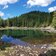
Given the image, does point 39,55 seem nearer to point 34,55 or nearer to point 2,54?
point 34,55

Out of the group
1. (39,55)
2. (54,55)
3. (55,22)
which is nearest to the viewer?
(54,55)

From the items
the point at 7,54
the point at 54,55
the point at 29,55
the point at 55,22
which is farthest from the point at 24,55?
the point at 55,22

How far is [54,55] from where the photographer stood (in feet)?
79.0

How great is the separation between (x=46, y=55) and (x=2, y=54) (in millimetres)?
5729

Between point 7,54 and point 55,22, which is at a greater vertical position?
point 7,54

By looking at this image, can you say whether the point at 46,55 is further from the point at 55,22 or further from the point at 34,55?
the point at 55,22

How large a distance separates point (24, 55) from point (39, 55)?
1.92 m

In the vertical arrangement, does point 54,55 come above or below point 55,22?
above

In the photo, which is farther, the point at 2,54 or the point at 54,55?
the point at 2,54

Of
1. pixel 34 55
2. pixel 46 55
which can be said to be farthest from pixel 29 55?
pixel 46 55

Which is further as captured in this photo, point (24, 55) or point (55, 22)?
point (55, 22)

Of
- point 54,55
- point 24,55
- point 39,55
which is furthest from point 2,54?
point 54,55

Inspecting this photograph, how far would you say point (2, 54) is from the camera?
86.2ft

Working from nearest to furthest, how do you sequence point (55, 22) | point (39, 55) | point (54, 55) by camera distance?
point (54, 55), point (39, 55), point (55, 22)
